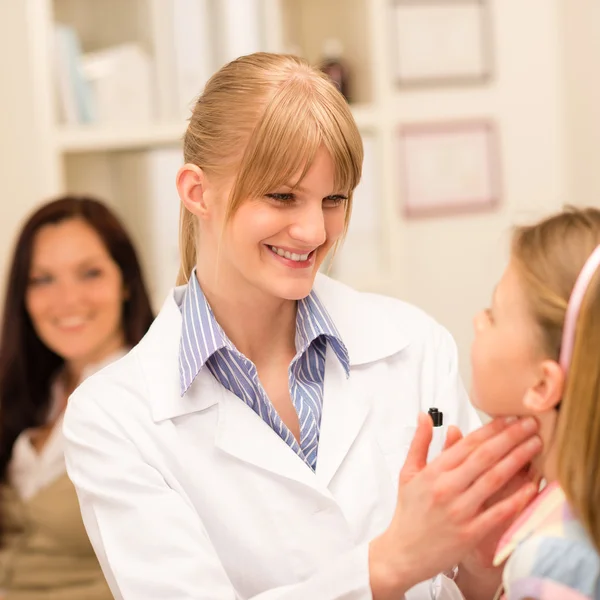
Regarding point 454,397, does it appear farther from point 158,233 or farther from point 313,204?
point 158,233

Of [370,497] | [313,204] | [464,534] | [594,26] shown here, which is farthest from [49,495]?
[594,26]

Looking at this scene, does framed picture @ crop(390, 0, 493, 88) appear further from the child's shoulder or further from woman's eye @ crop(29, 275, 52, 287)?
the child's shoulder

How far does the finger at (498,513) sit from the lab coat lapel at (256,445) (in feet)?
0.91

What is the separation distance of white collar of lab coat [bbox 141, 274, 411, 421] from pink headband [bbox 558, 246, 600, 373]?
0.51m

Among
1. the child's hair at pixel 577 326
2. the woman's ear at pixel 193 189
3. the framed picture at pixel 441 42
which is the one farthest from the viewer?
the framed picture at pixel 441 42

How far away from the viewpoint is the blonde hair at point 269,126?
1308mm

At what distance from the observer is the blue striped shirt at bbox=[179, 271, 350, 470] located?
4.61ft

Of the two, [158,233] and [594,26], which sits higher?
[594,26]

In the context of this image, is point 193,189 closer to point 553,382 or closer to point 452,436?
point 452,436

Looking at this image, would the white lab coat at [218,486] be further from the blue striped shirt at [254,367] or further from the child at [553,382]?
the child at [553,382]

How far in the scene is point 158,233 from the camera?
2627 millimetres

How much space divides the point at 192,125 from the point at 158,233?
1190mm

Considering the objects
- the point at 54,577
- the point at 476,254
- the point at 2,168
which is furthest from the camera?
the point at 476,254

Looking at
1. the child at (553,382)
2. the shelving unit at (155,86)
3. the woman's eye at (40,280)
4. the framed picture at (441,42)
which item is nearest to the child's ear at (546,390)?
the child at (553,382)
